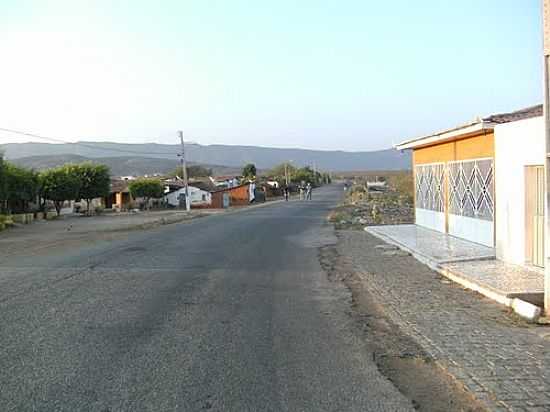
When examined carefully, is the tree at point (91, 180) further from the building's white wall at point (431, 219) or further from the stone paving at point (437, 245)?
the stone paving at point (437, 245)

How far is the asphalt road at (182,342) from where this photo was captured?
556cm

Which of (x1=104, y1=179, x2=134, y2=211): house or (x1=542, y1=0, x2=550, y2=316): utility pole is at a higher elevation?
(x1=542, y1=0, x2=550, y2=316): utility pole

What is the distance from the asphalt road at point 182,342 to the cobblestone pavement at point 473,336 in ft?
2.51

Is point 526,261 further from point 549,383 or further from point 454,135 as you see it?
point 549,383

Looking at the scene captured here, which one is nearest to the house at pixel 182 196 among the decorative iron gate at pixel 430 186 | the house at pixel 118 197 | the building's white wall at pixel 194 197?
the building's white wall at pixel 194 197

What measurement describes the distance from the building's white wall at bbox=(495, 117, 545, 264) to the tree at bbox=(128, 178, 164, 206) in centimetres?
7535

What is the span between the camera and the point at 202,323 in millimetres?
8688

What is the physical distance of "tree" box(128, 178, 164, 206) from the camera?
8644 centimetres

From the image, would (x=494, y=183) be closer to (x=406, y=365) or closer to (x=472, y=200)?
(x=472, y=200)

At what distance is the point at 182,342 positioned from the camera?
7.59 meters

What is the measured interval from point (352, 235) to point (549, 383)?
64.5 ft

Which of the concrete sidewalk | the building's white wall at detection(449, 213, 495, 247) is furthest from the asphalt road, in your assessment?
the building's white wall at detection(449, 213, 495, 247)

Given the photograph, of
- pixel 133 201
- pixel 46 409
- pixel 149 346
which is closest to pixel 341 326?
pixel 149 346

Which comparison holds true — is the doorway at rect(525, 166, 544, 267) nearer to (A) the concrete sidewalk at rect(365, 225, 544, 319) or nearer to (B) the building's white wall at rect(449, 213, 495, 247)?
(A) the concrete sidewalk at rect(365, 225, 544, 319)
